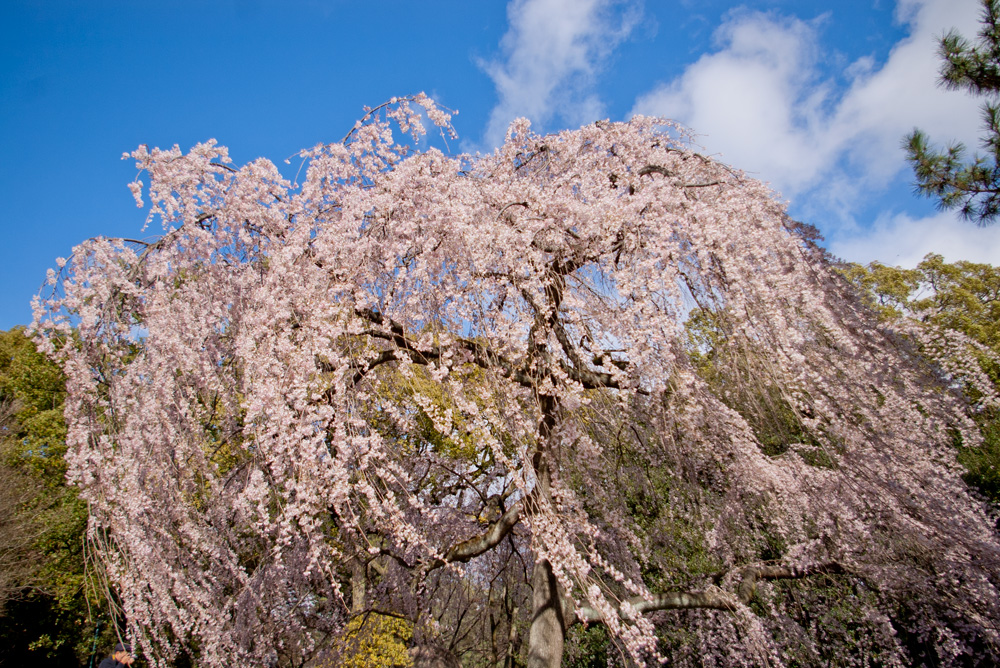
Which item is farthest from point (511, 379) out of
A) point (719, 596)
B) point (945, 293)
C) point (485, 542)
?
point (945, 293)

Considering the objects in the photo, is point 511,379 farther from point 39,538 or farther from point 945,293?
point 945,293

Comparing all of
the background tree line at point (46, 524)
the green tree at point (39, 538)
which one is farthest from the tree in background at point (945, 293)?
the green tree at point (39, 538)

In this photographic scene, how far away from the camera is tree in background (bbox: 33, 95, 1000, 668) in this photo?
3.23 m

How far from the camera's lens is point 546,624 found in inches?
173

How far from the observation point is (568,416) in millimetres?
4719

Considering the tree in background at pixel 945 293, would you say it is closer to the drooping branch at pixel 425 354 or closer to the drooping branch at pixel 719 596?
the drooping branch at pixel 719 596

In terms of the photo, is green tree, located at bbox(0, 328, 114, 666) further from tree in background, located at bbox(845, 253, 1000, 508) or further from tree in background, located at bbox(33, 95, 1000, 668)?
tree in background, located at bbox(845, 253, 1000, 508)

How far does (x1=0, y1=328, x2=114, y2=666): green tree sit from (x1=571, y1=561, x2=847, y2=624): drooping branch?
36.9 ft

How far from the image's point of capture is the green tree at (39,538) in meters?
10.5

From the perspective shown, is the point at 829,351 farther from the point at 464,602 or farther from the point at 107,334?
the point at 464,602

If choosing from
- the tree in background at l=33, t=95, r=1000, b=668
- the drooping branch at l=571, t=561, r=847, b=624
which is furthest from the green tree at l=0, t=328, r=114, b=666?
the drooping branch at l=571, t=561, r=847, b=624

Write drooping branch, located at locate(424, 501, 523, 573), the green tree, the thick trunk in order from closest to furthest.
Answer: the thick trunk
drooping branch, located at locate(424, 501, 523, 573)
the green tree

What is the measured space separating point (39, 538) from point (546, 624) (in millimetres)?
12736

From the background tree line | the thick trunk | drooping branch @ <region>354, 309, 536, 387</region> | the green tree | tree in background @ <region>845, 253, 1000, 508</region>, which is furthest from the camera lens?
tree in background @ <region>845, 253, 1000, 508</region>
